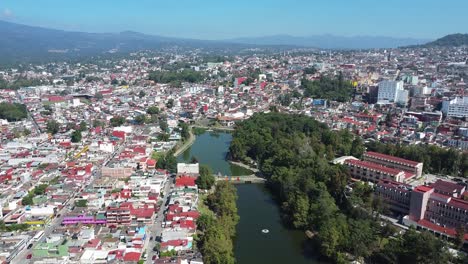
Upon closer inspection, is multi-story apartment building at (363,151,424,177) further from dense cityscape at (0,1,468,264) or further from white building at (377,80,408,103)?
white building at (377,80,408,103)

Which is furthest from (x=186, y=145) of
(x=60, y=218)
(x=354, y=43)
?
(x=354, y=43)

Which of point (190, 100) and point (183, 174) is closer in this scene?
point (183, 174)

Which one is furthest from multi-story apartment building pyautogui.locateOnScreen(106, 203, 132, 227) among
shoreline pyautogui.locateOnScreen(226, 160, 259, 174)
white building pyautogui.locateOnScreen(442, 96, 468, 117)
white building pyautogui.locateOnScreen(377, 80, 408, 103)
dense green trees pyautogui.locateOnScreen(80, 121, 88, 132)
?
white building pyautogui.locateOnScreen(377, 80, 408, 103)

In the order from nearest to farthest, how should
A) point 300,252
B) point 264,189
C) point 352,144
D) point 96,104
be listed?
1. point 300,252
2. point 264,189
3. point 352,144
4. point 96,104

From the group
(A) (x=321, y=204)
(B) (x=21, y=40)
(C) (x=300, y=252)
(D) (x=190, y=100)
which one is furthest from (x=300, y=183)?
(B) (x=21, y=40)

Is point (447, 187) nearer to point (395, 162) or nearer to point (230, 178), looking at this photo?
point (395, 162)

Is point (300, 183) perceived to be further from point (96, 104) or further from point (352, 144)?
point (96, 104)

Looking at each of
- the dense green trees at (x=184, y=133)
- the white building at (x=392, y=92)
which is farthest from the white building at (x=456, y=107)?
the dense green trees at (x=184, y=133)
